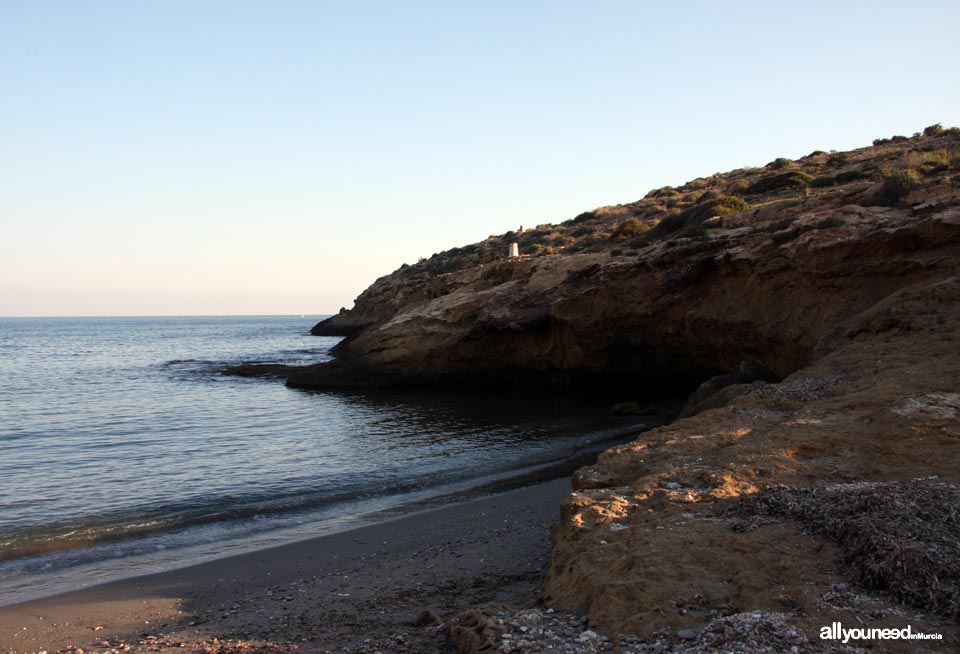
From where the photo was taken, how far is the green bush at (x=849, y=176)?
29688 mm

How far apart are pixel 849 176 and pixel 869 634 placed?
30.4 meters

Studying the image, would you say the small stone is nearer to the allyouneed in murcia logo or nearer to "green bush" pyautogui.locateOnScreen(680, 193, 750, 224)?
the allyouneed in murcia logo

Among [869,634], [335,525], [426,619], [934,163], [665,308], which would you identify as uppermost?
[934,163]

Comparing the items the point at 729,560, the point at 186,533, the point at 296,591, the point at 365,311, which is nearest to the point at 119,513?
the point at 186,533

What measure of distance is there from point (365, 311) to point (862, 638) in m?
62.1

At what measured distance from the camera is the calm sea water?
34.6 feet

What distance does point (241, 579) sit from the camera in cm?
836

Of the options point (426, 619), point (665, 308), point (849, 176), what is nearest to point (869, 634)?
point (426, 619)

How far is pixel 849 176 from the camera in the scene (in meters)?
29.9

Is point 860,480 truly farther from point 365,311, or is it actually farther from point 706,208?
point 365,311

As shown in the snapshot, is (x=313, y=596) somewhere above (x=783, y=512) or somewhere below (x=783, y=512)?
below

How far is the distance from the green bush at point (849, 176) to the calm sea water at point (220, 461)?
15.8 m

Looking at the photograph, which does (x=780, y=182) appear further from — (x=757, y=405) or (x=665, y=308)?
(x=757, y=405)

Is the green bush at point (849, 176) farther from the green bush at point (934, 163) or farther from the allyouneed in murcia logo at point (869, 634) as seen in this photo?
the allyouneed in murcia logo at point (869, 634)
